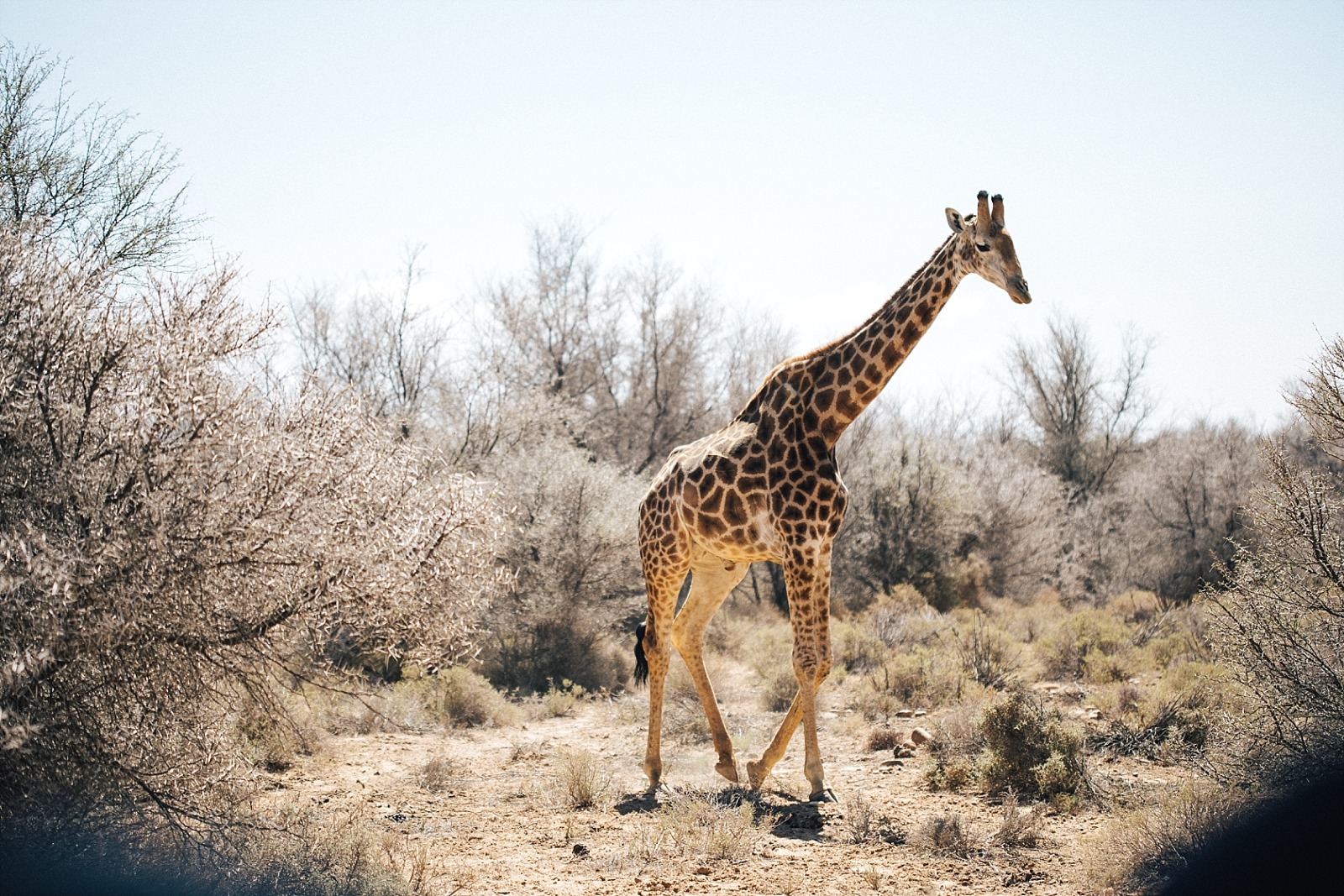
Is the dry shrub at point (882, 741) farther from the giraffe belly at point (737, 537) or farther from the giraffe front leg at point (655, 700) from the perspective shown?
the giraffe belly at point (737, 537)

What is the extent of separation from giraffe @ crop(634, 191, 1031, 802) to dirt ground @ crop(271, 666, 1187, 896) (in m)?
0.67

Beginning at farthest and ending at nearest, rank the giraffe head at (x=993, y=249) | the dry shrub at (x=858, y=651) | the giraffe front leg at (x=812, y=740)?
the dry shrub at (x=858, y=651), the giraffe front leg at (x=812, y=740), the giraffe head at (x=993, y=249)

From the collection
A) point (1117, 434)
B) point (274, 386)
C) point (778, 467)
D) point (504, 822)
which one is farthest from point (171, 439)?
point (1117, 434)

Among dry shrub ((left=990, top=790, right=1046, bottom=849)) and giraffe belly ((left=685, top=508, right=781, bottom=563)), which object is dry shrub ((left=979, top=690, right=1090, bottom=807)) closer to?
dry shrub ((left=990, top=790, right=1046, bottom=849))

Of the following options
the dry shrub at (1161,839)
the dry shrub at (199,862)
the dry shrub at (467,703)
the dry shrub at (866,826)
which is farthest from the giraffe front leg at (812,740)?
the dry shrub at (467,703)

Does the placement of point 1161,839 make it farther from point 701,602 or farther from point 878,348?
point 701,602

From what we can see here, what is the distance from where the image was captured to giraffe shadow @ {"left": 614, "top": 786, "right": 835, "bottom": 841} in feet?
22.1

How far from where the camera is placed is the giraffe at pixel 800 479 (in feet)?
24.2

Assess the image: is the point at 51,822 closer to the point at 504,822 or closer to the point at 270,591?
the point at 270,591

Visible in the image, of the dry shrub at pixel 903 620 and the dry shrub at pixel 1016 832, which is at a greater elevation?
the dry shrub at pixel 903 620

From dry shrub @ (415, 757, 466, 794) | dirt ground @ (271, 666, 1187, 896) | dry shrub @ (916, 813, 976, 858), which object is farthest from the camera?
dry shrub @ (415, 757, 466, 794)

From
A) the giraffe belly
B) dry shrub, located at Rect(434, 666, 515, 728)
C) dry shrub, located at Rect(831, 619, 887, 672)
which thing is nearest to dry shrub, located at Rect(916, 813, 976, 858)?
the giraffe belly

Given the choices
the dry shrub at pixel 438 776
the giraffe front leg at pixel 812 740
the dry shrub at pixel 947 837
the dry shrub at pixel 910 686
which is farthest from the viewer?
the dry shrub at pixel 910 686

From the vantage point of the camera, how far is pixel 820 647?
7508mm
